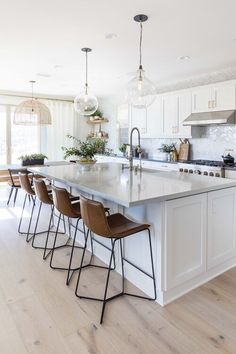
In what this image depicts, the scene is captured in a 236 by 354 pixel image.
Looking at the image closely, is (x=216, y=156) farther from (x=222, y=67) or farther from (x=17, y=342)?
(x=17, y=342)

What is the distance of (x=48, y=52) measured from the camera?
13.2ft

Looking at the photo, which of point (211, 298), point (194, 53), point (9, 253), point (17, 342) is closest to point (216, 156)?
point (194, 53)

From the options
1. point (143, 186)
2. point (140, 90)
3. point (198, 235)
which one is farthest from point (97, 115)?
point (198, 235)

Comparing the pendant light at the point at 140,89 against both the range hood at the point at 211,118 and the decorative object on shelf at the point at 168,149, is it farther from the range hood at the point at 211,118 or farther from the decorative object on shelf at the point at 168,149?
the decorative object on shelf at the point at 168,149

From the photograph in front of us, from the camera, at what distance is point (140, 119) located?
6469mm

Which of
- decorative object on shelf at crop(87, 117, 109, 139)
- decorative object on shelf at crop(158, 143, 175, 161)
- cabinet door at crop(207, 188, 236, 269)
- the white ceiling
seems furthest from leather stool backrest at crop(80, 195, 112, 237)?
decorative object on shelf at crop(87, 117, 109, 139)

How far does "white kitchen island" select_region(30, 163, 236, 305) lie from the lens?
2184mm

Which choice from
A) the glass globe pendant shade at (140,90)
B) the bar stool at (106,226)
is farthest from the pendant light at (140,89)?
the bar stool at (106,226)

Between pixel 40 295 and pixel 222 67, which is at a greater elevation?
pixel 222 67

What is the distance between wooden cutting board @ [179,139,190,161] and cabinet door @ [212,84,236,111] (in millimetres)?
1107

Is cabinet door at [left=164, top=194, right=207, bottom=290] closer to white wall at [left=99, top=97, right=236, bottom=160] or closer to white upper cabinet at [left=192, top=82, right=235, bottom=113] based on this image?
white upper cabinet at [left=192, top=82, right=235, bottom=113]

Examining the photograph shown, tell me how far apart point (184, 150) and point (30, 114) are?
3.25 m

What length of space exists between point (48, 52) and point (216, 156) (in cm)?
350

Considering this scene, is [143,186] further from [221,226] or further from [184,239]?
[221,226]
